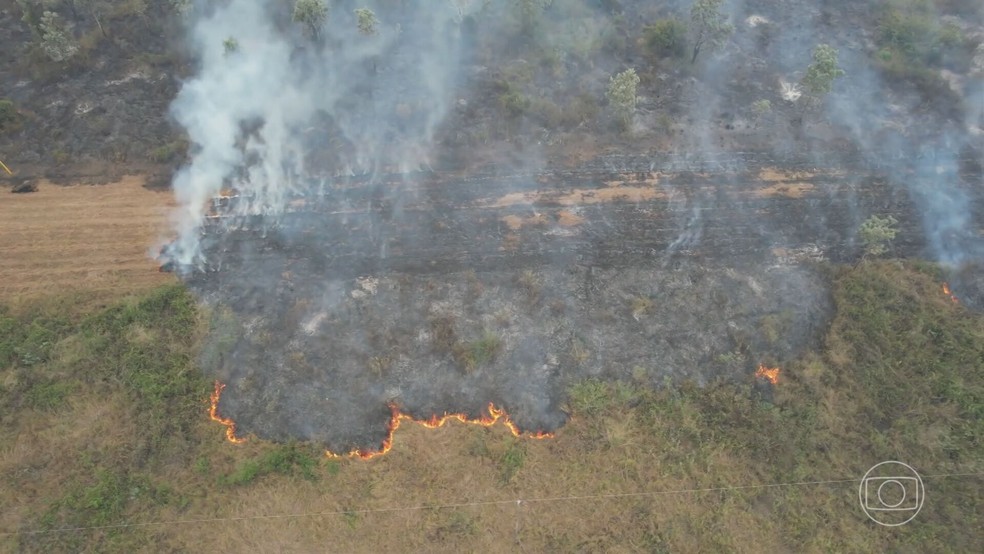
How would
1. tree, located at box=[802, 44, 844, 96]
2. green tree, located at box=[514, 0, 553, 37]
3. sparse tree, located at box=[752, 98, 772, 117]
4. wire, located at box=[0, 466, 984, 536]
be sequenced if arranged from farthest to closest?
green tree, located at box=[514, 0, 553, 37], sparse tree, located at box=[752, 98, 772, 117], tree, located at box=[802, 44, 844, 96], wire, located at box=[0, 466, 984, 536]

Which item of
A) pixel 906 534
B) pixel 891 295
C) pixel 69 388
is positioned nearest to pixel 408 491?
pixel 69 388

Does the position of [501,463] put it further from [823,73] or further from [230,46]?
[230,46]

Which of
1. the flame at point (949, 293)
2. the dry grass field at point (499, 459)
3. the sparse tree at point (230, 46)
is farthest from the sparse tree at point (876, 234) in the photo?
the sparse tree at point (230, 46)

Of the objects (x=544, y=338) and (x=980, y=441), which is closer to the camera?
(x=980, y=441)

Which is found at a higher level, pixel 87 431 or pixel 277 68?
pixel 277 68

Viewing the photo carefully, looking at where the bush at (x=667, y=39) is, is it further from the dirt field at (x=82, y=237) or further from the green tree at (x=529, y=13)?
the dirt field at (x=82, y=237)

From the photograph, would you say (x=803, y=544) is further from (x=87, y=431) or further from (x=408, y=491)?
(x=87, y=431)

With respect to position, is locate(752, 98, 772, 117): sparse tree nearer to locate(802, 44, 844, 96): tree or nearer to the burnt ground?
locate(802, 44, 844, 96): tree

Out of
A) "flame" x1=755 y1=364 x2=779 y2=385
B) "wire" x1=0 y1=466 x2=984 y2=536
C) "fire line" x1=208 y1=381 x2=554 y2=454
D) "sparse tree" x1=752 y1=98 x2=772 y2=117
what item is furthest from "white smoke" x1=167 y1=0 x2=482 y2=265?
"flame" x1=755 y1=364 x2=779 y2=385
